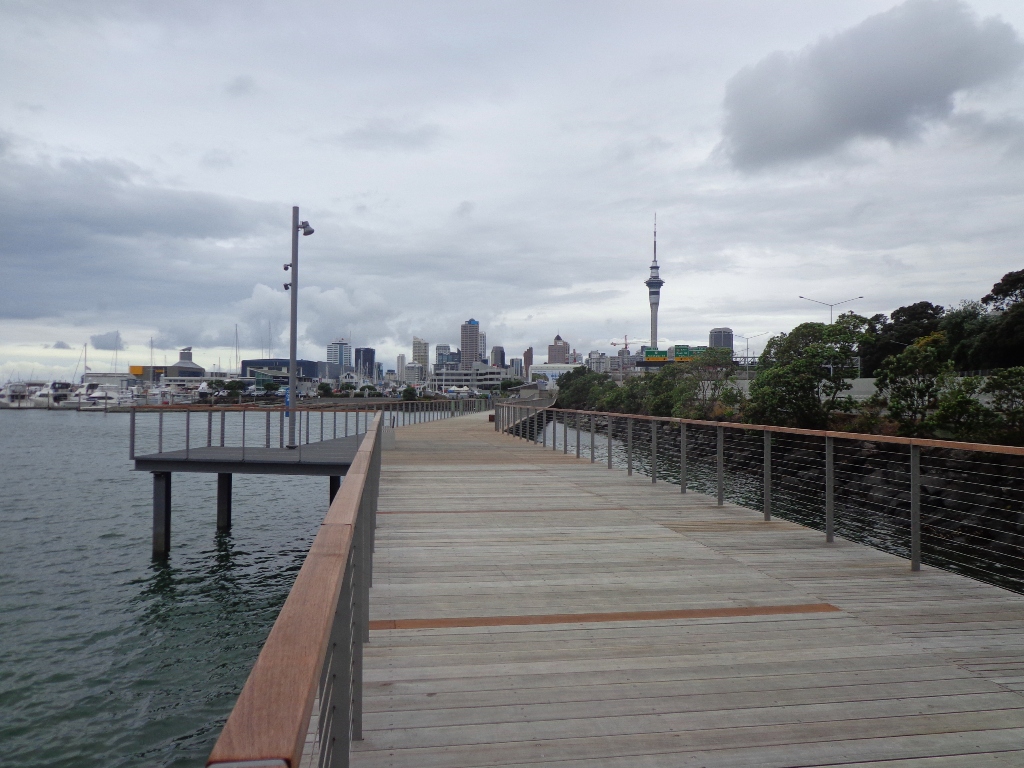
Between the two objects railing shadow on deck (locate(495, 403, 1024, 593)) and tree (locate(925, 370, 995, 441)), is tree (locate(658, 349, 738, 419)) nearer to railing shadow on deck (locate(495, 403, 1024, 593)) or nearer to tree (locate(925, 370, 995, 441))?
railing shadow on deck (locate(495, 403, 1024, 593))

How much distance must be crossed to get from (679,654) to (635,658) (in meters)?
0.23

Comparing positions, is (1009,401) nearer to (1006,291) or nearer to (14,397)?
(1006,291)

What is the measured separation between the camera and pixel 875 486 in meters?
9.34

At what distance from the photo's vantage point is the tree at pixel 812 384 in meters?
25.6

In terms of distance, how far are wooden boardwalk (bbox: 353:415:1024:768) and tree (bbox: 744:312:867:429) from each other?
2060 cm

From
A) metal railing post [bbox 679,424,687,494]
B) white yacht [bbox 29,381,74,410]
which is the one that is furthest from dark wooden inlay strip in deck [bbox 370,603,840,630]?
white yacht [bbox 29,381,74,410]

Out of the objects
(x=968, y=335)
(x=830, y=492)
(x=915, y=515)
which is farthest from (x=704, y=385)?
(x=915, y=515)

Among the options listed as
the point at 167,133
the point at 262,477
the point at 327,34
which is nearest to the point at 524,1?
the point at 327,34

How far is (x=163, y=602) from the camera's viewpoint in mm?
10641

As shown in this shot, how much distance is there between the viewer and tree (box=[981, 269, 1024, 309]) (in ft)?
146

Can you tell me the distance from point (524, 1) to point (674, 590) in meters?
10.4

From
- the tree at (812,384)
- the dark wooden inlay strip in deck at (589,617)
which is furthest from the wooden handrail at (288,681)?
the tree at (812,384)

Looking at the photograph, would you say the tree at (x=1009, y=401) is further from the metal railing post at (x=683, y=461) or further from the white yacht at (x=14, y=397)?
the white yacht at (x=14, y=397)

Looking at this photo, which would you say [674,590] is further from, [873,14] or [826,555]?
[873,14]
